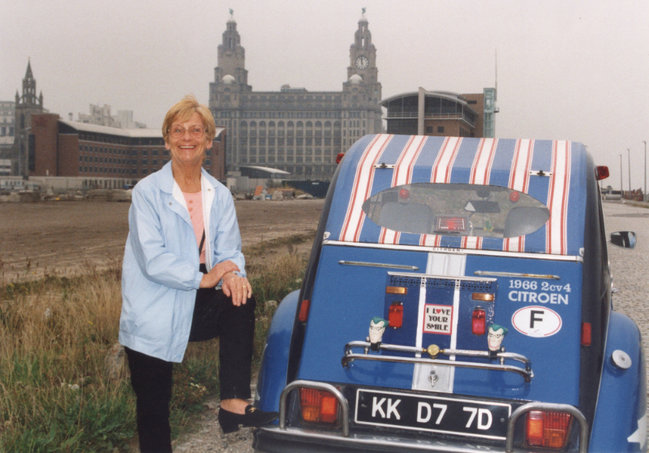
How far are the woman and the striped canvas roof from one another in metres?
0.73

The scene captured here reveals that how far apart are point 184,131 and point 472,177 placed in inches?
65.6

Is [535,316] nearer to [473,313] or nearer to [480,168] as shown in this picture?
[473,313]

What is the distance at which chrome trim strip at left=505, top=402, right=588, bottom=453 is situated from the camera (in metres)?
3.19

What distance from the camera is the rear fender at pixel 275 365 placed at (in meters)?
3.65

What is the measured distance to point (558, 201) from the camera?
399cm

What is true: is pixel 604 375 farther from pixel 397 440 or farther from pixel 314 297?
pixel 314 297

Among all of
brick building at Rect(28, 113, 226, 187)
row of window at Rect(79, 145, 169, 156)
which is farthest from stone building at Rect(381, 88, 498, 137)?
row of window at Rect(79, 145, 169, 156)

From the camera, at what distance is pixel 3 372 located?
206 inches

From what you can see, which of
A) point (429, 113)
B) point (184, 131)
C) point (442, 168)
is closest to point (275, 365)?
point (184, 131)

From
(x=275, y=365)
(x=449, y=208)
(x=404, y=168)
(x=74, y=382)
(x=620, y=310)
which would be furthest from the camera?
(x=620, y=310)

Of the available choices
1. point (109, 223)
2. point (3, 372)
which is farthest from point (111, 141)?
point (3, 372)

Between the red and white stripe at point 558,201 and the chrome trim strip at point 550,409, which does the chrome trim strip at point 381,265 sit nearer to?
the red and white stripe at point 558,201

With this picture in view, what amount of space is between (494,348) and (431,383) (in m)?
0.34

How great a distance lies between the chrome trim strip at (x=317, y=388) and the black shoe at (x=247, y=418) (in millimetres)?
A: 72
